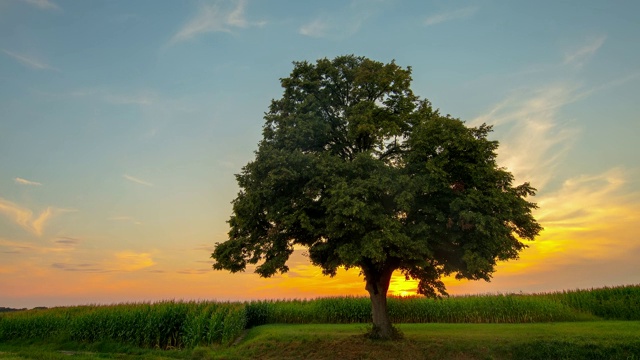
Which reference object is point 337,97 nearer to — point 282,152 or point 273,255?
point 282,152

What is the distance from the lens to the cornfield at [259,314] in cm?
3278

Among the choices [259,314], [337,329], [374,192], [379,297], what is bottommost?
[337,329]

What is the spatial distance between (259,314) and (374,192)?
88.9 feet

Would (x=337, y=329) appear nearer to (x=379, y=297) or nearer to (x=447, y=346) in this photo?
→ (x=379, y=297)

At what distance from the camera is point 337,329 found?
33188mm

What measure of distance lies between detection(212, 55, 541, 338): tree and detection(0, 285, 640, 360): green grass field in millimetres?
3723

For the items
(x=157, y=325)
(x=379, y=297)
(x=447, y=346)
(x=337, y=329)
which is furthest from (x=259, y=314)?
(x=447, y=346)

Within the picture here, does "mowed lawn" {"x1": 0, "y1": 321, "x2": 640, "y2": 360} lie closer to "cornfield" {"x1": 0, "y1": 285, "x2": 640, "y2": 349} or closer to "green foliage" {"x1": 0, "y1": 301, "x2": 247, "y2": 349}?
"green foliage" {"x1": 0, "y1": 301, "x2": 247, "y2": 349}

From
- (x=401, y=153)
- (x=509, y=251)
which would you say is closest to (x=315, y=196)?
(x=401, y=153)

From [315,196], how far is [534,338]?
14.8m

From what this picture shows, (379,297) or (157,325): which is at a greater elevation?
(379,297)

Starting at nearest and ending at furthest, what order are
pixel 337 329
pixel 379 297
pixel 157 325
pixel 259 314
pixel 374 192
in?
pixel 374 192, pixel 379 297, pixel 157 325, pixel 337 329, pixel 259 314

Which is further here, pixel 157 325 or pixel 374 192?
pixel 157 325

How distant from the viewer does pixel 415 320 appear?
41531mm
